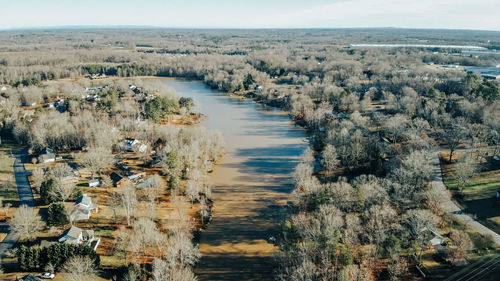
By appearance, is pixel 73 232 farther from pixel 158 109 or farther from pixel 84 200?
pixel 158 109

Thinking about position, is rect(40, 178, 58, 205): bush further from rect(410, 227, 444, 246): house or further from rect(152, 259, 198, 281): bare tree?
rect(410, 227, 444, 246): house

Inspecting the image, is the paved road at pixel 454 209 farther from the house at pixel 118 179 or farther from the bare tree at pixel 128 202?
the house at pixel 118 179

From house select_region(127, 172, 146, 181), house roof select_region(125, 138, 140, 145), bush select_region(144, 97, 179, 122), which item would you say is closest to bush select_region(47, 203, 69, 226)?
house select_region(127, 172, 146, 181)

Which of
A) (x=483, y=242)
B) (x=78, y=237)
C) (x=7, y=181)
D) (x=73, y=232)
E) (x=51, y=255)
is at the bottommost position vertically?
(x=7, y=181)

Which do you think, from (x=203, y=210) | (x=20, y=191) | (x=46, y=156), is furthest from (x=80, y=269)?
(x=46, y=156)

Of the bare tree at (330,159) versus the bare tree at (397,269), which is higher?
the bare tree at (330,159)

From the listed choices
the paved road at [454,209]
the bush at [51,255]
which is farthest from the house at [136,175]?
the paved road at [454,209]

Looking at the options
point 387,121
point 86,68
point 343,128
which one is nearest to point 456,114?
point 387,121
